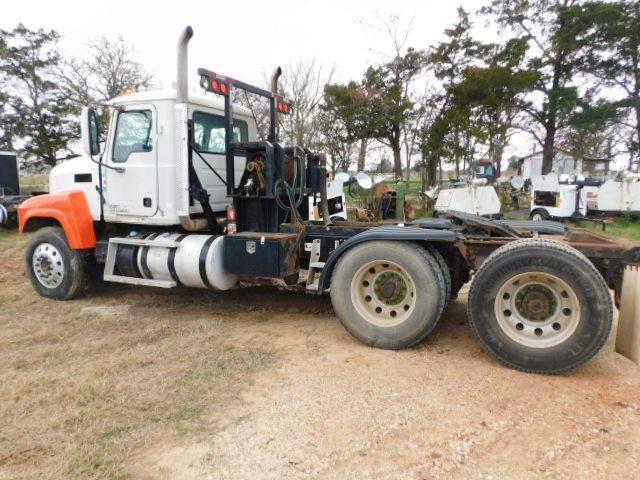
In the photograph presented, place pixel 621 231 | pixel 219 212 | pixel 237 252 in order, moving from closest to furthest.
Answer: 1. pixel 237 252
2. pixel 219 212
3. pixel 621 231

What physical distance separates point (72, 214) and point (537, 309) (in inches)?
208

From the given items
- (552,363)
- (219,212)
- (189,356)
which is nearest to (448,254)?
(552,363)

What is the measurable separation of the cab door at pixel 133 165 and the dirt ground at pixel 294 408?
149 cm

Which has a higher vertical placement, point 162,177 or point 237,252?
point 162,177

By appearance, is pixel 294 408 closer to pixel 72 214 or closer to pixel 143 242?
pixel 143 242

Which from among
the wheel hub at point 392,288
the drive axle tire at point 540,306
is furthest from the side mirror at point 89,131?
the drive axle tire at point 540,306

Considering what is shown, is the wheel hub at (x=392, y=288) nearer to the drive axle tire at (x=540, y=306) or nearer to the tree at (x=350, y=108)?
the drive axle tire at (x=540, y=306)

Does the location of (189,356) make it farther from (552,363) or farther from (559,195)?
(559,195)

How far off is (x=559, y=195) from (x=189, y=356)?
1387cm

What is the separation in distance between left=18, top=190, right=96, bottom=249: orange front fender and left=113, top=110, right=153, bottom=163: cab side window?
80 centimetres

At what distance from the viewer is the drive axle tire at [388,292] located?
4.13m

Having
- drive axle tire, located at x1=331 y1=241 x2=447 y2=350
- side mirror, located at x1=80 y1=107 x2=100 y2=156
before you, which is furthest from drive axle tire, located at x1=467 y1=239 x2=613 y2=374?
side mirror, located at x1=80 y1=107 x2=100 y2=156

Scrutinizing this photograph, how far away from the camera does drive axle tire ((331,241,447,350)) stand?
4133 mm

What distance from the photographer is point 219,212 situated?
607 cm
